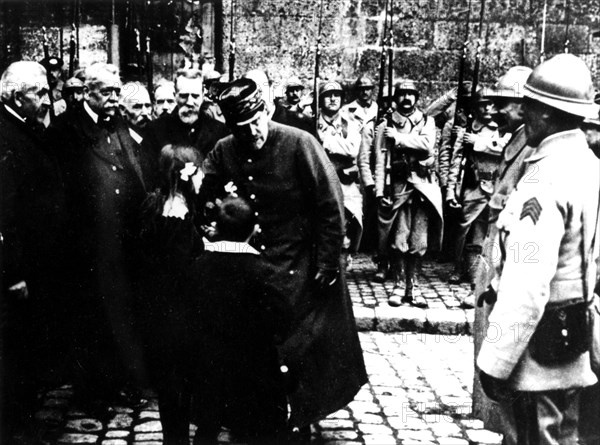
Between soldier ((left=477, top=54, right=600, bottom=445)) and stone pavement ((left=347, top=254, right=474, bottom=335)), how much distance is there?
12.9 feet

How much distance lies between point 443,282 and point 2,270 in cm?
593

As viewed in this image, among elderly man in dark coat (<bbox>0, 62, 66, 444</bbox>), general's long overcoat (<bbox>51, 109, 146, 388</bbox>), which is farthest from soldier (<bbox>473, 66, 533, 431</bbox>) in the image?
elderly man in dark coat (<bbox>0, 62, 66, 444</bbox>)

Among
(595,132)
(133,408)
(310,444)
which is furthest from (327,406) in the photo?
(595,132)

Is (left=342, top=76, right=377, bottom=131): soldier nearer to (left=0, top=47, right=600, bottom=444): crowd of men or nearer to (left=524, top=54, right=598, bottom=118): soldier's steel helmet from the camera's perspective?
(left=0, top=47, right=600, bottom=444): crowd of men

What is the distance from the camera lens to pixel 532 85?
12.4ft

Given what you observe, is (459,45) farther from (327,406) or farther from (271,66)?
(327,406)

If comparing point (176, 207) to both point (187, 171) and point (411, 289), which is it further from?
point (411, 289)

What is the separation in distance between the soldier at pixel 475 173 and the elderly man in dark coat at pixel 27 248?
4718mm

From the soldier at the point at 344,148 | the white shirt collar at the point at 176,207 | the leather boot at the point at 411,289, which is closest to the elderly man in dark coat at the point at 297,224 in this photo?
the white shirt collar at the point at 176,207

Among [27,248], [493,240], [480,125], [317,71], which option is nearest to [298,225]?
[493,240]

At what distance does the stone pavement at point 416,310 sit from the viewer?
784 cm

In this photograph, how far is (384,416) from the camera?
555 cm

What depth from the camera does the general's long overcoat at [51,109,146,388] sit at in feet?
17.6

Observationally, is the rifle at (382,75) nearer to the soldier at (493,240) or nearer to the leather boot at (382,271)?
the leather boot at (382,271)
